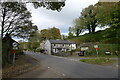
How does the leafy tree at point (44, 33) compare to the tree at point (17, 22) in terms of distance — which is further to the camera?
the leafy tree at point (44, 33)

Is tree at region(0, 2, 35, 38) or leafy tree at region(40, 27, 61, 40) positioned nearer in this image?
tree at region(0, 2, 35, 38)

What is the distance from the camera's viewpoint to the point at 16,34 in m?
21.3

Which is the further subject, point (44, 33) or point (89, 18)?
point (44, 33)

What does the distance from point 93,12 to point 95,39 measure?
1091cm

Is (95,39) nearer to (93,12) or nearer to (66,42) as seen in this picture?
(93,12)

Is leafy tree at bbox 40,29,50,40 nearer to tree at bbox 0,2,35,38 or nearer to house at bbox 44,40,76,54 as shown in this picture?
house at bbox 44,40,76,54

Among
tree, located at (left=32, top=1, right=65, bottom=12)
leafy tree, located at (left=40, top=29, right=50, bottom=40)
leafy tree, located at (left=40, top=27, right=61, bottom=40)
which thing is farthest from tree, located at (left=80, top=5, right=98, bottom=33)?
tree, located at (left=32, top=1, right=65, bottom=12)

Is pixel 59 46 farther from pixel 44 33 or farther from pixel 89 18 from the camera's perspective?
pixel 44 33

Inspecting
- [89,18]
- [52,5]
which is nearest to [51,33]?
[89,18]

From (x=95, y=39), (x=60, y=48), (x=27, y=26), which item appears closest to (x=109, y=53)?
(x=95, y=39)

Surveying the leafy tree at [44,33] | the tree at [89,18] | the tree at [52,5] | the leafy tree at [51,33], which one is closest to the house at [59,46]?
the tree at [89,18]

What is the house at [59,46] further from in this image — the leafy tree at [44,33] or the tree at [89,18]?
the leafy tree at [44,33]

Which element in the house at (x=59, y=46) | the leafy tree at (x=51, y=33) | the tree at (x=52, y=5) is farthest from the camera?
the leafy tree at (x=51, y=33)

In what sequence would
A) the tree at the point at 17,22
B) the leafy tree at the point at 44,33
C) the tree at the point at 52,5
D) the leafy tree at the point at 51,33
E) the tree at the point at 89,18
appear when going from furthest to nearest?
1. the leafy tree at the point at 44,33
2. the leafy tree at the point at 51,33
3. the tree at the point at 89,18
4. the tree at the point at 17,22
5. the tree at the point at 52,5
